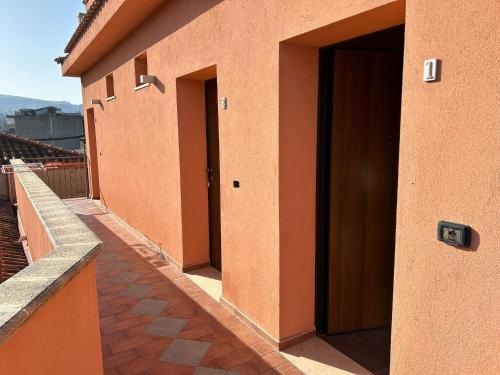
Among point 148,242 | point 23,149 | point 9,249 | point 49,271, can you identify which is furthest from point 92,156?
point 49,271

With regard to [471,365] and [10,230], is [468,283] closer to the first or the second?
[471,365]

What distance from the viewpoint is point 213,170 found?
18.5ft

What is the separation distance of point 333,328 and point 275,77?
8.24 ft

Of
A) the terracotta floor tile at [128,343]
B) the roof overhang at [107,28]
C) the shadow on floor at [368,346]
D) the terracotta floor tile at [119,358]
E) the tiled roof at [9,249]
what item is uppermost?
the roof overhang at [107,28]

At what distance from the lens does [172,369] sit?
3.44 metres

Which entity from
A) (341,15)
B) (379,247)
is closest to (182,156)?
(379,247)

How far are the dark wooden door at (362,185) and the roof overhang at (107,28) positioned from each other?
3.19 metres

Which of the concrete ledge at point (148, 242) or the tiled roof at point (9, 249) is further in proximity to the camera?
the tiled roof at point (9, 249)

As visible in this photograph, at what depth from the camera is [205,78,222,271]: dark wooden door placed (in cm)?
549

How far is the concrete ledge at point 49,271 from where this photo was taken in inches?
61.0

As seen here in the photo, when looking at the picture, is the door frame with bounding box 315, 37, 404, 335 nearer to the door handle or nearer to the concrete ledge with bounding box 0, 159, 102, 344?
the concrete ledge with bounding box 0, 159, 102, 344

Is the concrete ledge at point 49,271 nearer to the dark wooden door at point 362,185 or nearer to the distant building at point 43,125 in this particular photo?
the dark wooden door at point 362,185

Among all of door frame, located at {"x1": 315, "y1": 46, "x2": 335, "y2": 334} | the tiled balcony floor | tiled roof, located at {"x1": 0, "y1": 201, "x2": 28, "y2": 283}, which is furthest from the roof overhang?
tiled roof, located at {"x1": 0, "y1": 201, "x2": 28, "y2": 283}

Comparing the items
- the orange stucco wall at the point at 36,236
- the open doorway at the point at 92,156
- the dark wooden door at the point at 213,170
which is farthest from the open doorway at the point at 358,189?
the open doorway at the point at 92,156
